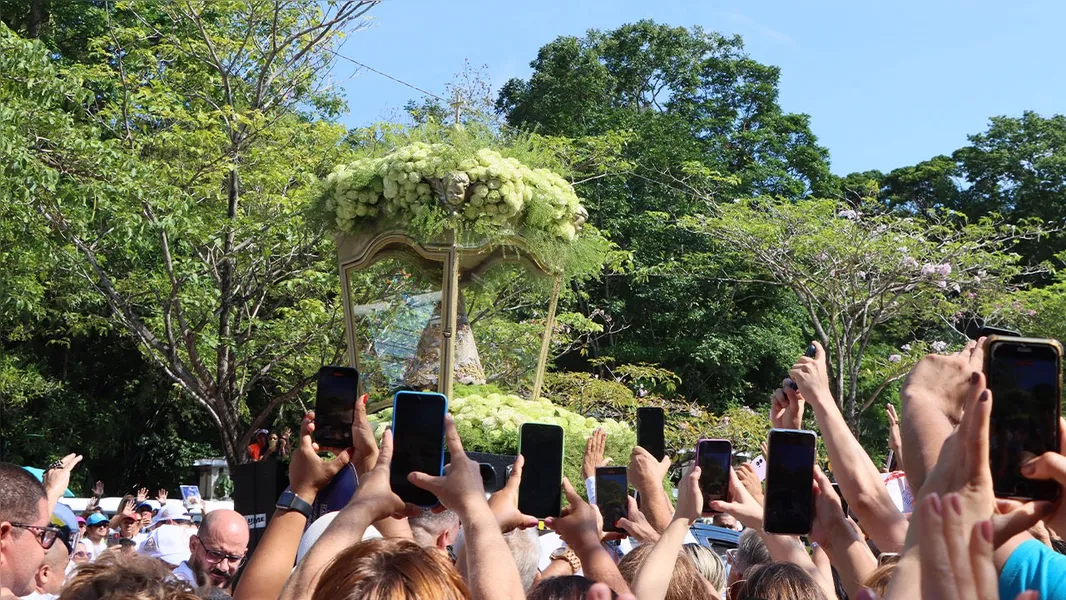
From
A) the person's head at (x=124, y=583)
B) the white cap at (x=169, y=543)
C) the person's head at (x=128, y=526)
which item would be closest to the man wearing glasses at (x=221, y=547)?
the person's head at (x=124, y=583)

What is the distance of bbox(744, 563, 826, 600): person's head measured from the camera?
285 cm

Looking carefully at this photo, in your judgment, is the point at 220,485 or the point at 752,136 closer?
the point at 220,485

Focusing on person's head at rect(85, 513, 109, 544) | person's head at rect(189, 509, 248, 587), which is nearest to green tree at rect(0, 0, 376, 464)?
person's head at rect(85, 513, 109, 544)

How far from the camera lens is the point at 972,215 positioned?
107 feet

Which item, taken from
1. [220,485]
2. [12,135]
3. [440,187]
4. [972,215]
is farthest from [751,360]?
[440,187]

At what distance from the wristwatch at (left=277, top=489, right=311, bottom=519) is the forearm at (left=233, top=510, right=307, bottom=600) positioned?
1 centimetres

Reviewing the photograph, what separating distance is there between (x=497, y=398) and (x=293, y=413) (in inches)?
627

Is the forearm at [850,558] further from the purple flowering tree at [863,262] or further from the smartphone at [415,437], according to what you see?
the purple flowering tree at [863,262]

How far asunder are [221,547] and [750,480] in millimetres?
2186

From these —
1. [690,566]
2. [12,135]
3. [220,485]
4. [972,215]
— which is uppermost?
[972,215]

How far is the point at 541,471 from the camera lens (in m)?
3.20

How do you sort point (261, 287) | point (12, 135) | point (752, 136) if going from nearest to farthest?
point (12, 135), point (261, 287), point (752, 136)

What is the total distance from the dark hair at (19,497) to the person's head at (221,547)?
1468 mm

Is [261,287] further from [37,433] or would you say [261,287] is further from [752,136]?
[752,136]
